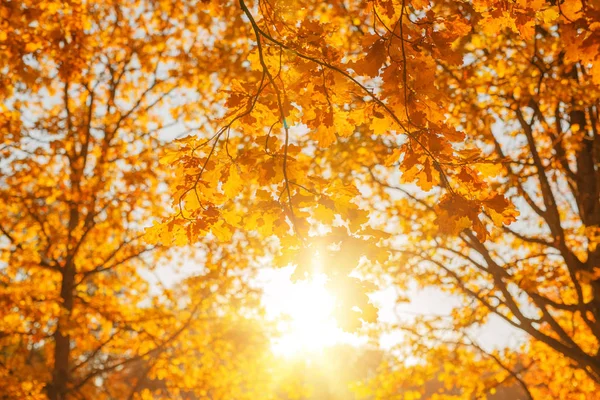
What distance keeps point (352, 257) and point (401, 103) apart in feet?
2.33


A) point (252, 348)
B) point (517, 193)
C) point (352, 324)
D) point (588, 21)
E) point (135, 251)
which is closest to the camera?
point (588, 21)

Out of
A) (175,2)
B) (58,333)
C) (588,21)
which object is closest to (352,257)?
(588,21)

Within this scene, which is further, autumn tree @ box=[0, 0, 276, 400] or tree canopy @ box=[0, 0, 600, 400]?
autumn tree @ box=[0, 0, 276, 400]

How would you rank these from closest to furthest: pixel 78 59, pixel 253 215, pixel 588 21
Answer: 1. pixel 588 21
2. pixel 253 215
3. pixel 78 59

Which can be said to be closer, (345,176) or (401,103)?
(401,103)

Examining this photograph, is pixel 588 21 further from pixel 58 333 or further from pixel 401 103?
pixel 58 333

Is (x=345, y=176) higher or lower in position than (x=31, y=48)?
lower

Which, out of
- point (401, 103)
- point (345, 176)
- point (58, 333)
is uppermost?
point (345, 176)

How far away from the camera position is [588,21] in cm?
139

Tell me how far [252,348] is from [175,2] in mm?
5998

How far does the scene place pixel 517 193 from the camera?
4809 mm

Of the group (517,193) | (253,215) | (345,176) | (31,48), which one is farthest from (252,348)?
(253,215)

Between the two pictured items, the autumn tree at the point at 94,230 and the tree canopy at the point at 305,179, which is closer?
the tree canopy at the point at 305,179

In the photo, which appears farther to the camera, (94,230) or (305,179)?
(94,230)
